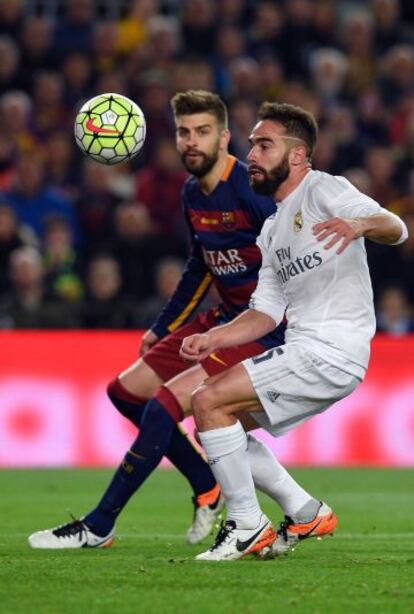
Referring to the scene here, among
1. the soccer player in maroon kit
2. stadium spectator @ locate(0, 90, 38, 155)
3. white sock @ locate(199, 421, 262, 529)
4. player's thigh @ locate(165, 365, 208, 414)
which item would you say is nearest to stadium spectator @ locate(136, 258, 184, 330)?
stadium spectator @ locate(0, 90, 38, 155)

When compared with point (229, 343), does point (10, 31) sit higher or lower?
higher

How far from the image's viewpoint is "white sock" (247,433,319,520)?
7215 mm

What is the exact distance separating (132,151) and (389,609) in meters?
3.39

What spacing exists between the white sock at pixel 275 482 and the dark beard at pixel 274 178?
1.25 m

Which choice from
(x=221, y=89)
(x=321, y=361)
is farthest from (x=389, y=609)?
(x=221, y=89)

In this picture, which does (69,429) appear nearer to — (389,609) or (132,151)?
(132,151)

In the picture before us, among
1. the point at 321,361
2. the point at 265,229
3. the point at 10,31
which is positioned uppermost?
the point at 10,31

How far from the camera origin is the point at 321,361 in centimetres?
676

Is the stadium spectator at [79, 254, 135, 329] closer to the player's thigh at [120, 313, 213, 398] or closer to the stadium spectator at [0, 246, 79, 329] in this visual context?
the stadium spectator at [0, 246, 79, 329]

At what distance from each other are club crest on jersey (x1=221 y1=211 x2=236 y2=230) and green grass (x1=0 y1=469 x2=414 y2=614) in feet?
5.45

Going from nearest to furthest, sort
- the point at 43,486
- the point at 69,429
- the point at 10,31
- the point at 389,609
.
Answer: the point at 389,609 < the point at 43,486 < the point at 69,429 < the point at 10,31

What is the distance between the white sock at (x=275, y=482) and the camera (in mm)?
7215

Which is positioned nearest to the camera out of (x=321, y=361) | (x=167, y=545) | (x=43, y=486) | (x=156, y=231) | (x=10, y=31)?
(x=321, y=361)

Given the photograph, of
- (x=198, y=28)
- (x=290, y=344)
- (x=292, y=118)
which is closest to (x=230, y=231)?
(x=292, y=118)
